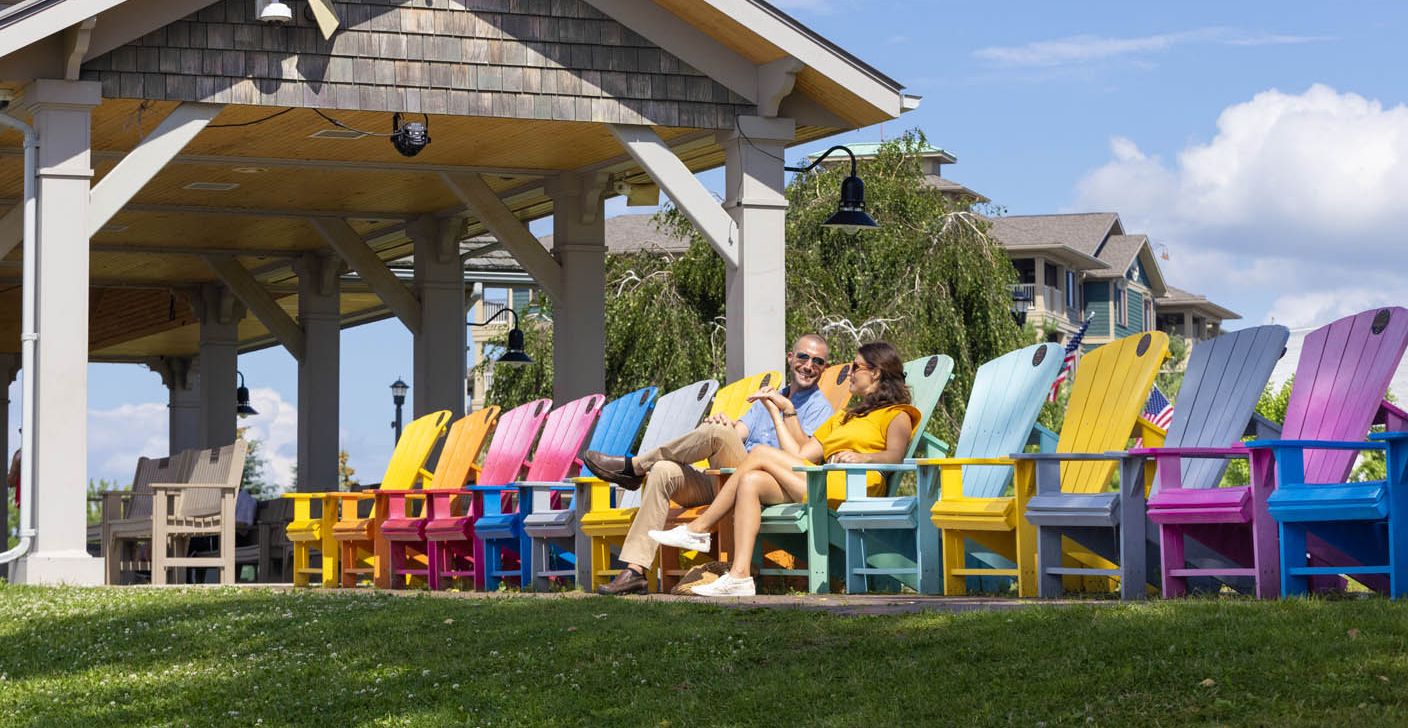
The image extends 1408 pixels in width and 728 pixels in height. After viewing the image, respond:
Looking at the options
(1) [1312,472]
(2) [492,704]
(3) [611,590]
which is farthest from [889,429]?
(2) [492,704]

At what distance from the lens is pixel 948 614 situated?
6168 mm

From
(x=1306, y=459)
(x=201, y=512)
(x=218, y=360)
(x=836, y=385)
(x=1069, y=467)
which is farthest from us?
(x=218, y=360)

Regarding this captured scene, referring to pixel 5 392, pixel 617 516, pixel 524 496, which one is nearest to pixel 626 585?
pixel 617 516

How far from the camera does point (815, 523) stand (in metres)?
8.27

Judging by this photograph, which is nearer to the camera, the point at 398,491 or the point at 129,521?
the point at 398,491

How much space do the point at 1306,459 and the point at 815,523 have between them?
2083mm

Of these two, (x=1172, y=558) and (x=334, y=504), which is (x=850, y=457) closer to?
(x=1172, y=558)

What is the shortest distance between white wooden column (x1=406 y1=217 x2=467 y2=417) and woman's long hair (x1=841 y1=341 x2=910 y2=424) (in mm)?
8833

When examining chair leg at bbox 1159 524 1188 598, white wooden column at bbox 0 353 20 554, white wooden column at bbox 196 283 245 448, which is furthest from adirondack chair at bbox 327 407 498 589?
white wooden column at bbox 0 353 20 554

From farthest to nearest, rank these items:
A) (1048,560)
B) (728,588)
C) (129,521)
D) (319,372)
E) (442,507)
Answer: (319,372), (129,521), (442,507), (728,588), (1048,560)

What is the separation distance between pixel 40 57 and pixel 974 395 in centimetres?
546

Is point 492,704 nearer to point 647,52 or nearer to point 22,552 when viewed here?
point 22,552

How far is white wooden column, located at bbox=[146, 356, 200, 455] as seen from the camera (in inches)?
1054

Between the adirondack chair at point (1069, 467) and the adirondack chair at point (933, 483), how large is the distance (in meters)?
0.13
